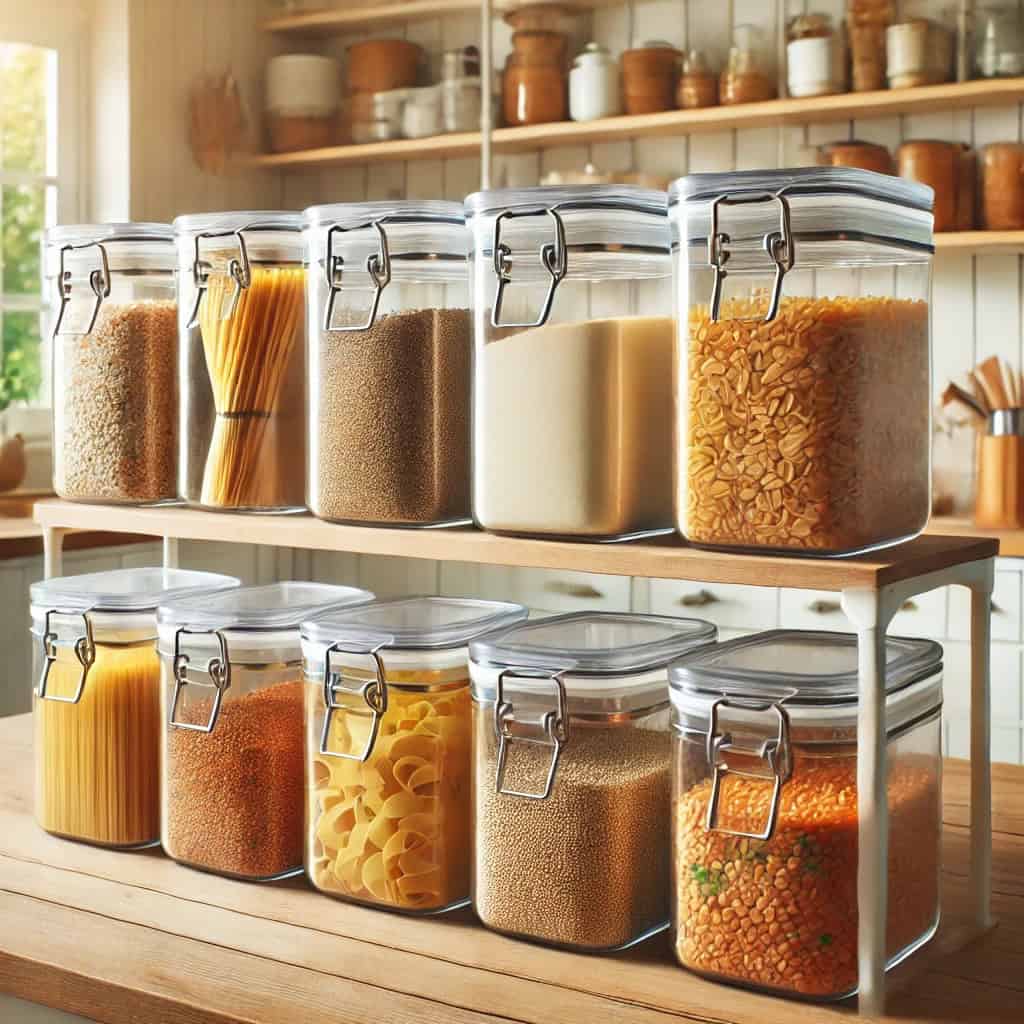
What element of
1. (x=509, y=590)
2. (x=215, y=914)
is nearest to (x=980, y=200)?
(x=509, y=590)

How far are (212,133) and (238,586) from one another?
2840 mm

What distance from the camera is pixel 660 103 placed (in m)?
3.38

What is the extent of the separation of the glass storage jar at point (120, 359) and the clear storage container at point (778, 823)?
0.52 m

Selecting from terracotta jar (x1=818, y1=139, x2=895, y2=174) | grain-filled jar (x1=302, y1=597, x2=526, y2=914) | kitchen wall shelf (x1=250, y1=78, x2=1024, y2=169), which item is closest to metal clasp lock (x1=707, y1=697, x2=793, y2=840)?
grain-filled jar (x1=302, y1=597, x2=526, y2=914)

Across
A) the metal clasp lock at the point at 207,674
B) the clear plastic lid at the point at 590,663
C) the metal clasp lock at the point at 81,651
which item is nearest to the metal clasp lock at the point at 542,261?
the clear plastic lid at the point at 590,663

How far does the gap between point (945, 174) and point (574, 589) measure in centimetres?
127

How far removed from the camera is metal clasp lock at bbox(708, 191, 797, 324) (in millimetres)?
873

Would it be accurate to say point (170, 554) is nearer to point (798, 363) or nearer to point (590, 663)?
point (590, 663)

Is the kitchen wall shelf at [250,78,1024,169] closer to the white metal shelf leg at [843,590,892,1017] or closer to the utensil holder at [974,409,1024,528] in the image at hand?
the utensil holder at [974,409,1024,528]

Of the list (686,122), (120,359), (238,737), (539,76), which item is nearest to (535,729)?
(238,737)

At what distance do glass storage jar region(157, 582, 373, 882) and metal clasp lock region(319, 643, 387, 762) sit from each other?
0.22ft

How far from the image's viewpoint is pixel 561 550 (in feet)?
3.17

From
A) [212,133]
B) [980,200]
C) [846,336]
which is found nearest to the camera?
[846,336]

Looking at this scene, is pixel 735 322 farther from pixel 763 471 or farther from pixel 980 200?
pixel 980 200
